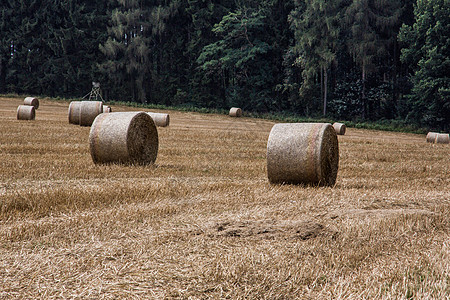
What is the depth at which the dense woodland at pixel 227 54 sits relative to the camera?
35.5 meters

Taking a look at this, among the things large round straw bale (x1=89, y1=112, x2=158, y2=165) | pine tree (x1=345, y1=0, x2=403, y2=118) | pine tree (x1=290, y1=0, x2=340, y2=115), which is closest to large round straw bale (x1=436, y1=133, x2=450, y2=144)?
pine tree (x1=345, y1=0, x2=403, y2=118)

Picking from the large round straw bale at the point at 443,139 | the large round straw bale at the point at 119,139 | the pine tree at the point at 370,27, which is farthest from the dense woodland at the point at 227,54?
the large round straw bale at the point at 119,139

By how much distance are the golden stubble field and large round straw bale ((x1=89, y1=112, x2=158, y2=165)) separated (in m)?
0.90

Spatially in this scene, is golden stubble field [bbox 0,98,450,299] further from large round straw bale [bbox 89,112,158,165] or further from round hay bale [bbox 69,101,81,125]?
round hay bale [bbox 69,101,81,125]

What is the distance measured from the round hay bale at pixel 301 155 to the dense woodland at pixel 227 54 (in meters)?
28.2

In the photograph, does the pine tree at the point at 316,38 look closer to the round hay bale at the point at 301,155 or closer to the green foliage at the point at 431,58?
the green foliage at the point at 431,58

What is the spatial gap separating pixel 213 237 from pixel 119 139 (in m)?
4.95

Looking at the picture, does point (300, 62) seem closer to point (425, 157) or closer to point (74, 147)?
point (425, 157)

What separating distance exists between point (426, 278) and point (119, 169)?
19.4 ft

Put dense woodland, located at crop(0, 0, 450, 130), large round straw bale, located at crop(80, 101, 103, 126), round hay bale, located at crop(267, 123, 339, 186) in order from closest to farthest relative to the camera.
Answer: round hay bale, located at crop(267, 123, 339, 186)
large round straw bale, located at crop(80, 101, 103, 126)
dense woodland, located at crop(0, 0, 450, 130)

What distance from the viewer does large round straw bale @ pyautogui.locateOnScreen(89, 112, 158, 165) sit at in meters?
8.30

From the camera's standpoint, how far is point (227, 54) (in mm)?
A: 41531

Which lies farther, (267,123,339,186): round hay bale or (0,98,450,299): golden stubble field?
(267,123,339,186): round hay bale

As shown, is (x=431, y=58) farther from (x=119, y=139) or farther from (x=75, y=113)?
(x=119, y=139)
